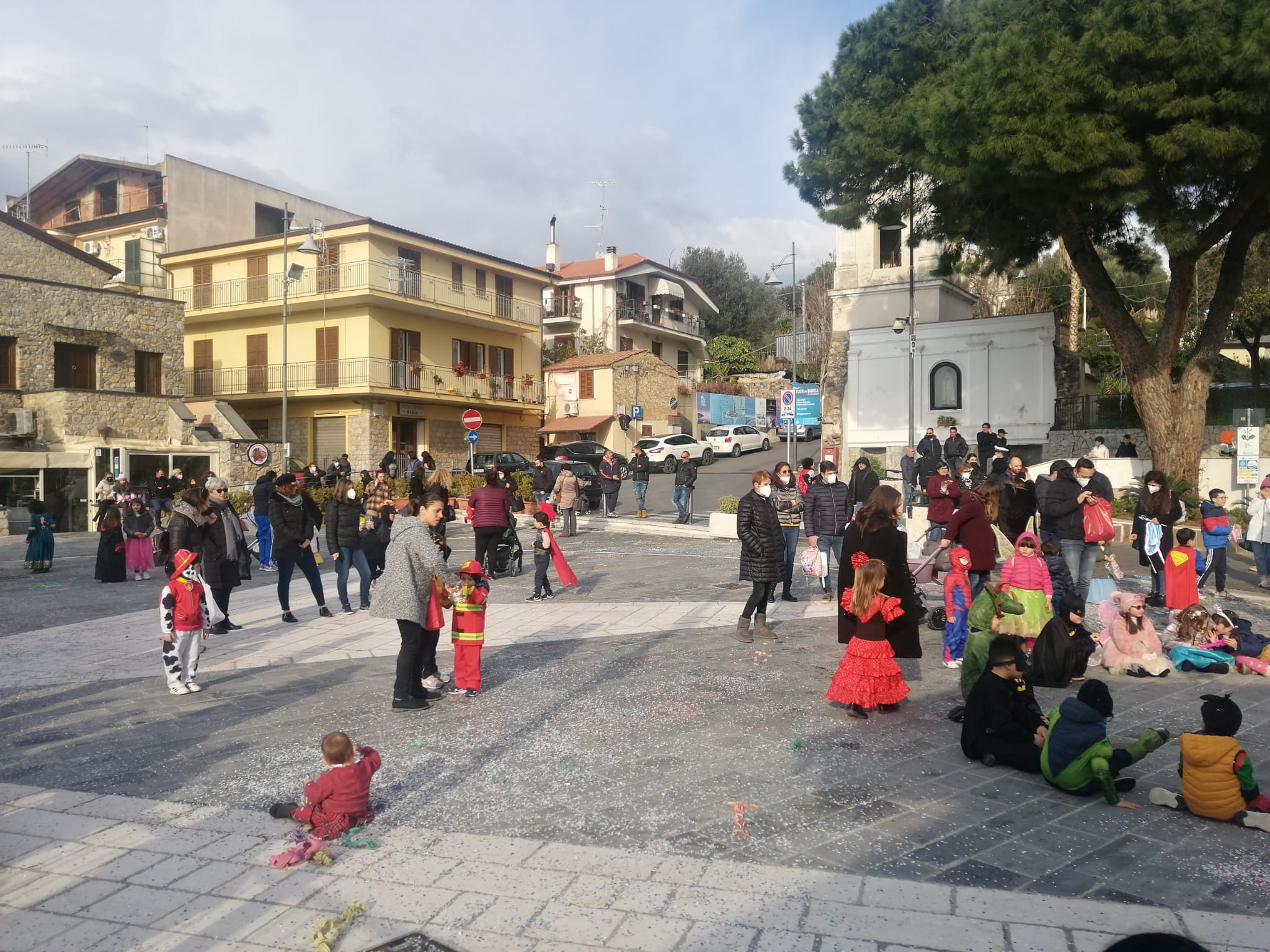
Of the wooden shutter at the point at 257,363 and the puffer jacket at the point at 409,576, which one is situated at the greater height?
the wooden shutter at the point at 257,363

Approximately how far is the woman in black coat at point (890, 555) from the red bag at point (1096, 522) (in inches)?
150

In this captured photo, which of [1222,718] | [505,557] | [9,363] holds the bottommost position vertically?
[505,557]

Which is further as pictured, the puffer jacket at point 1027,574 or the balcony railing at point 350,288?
the balcony railing at point 350,288

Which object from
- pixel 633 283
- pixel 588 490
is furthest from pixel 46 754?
pixel 633 283

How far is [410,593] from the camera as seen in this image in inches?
273

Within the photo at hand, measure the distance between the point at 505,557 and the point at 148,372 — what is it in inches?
870

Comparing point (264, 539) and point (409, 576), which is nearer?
point (409, 576)

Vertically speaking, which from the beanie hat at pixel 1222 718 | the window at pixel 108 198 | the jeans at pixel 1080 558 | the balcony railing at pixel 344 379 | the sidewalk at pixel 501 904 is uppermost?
the window at pixel 108 198

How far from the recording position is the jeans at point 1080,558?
1063 centimetres

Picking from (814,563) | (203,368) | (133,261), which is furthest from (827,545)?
(133,261)

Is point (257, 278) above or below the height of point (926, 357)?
above

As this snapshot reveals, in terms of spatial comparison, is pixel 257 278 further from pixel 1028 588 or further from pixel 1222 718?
pixel 1222 718

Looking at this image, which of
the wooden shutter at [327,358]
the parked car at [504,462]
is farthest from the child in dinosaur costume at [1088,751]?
the wooden shutter at [327,358]

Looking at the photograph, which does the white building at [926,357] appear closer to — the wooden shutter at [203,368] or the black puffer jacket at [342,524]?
the black puffer jacket at [342,524]
